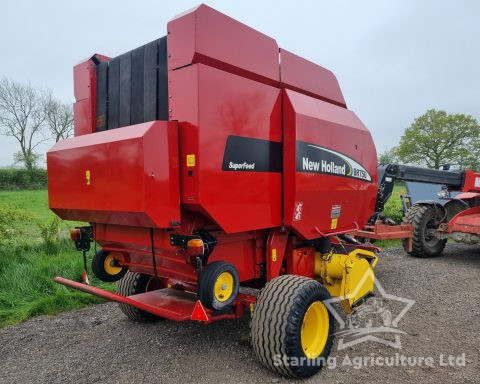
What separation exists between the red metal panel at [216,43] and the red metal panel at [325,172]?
48cm

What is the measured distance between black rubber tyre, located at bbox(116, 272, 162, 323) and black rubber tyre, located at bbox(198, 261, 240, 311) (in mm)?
1576

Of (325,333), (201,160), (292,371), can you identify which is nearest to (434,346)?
(325,333)

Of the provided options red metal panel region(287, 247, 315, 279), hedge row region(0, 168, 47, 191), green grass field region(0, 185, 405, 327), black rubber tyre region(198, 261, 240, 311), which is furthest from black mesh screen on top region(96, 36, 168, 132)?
hedge row region(0, 168, 47, 191)

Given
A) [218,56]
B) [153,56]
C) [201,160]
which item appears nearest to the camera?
[201,160]

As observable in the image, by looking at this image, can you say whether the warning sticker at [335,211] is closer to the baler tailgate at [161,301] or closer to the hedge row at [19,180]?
the baler tailgate at [161,301]

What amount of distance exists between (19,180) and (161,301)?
86.5ft

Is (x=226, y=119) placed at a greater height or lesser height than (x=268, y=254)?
greater

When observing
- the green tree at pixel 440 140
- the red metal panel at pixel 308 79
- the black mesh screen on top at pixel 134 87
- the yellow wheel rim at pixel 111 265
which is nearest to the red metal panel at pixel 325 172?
the red metal panel at pixel 308 79

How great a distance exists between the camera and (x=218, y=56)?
3.05m

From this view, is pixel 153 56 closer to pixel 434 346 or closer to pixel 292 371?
pixel 292 371

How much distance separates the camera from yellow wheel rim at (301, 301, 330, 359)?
132 inches

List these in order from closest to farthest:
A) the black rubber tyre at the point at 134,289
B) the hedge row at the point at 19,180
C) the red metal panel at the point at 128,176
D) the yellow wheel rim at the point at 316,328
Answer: the red metal panel at the point at 128,176, the yellow wheel rim at the point at 316,328, the black rubber tyre at the point at 134,289, the hedge row at the point at 19,180

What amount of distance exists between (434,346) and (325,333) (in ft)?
3.89

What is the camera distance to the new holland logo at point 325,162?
362 centimetres
